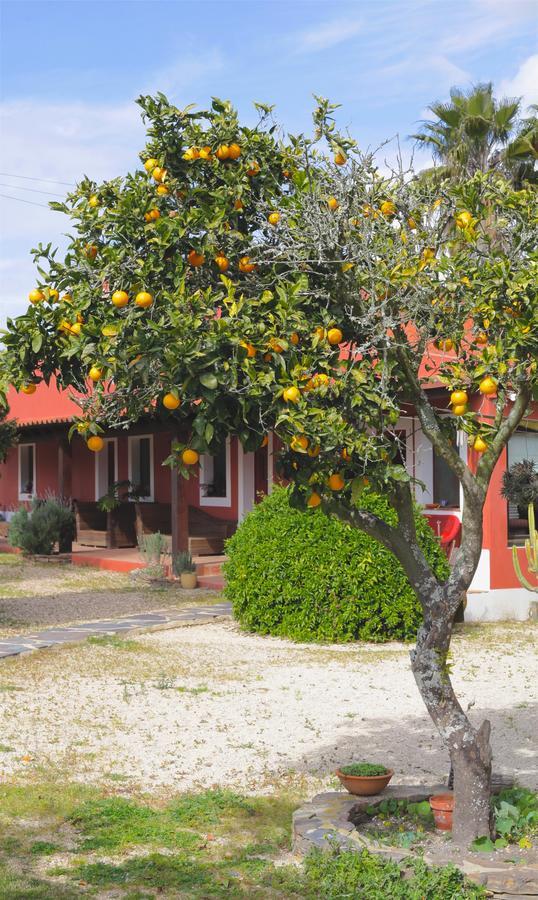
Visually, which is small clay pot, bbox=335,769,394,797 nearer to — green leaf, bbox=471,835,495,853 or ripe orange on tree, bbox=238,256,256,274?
green leaf, bbox=471,835,495,853

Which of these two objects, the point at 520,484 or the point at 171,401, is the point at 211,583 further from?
the point at 171,401

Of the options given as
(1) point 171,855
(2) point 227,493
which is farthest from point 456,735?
(2) point 227,493

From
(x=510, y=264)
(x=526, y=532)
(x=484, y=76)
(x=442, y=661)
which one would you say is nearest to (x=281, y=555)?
(x=526, y=532)

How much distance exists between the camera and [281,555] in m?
10.5

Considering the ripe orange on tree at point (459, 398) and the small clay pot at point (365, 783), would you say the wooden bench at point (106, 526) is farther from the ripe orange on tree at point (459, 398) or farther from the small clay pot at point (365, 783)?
the ripe orange on tree at point (459, 398)

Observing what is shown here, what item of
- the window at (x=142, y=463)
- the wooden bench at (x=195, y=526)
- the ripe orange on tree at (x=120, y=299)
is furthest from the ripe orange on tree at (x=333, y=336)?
the window at (x=142, y=463)

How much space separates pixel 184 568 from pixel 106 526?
5.47m

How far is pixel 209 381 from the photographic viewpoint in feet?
11.6

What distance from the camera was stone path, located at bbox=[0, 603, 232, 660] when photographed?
9906 mm

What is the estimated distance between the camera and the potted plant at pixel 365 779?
16.3ft

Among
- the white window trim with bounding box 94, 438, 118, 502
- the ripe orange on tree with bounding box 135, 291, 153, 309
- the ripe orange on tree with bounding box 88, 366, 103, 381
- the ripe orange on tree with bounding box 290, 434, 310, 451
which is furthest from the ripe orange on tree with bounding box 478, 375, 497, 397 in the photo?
the white window trim with bounding box 94, 438, 118, 502

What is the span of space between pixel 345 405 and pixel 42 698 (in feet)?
15.4

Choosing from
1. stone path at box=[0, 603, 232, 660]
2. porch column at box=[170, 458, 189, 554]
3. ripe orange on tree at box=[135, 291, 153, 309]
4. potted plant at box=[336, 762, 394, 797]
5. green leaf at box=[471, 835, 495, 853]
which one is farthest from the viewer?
porch column at box=[170, 458, 189, 554]

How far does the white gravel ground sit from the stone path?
39 cm
